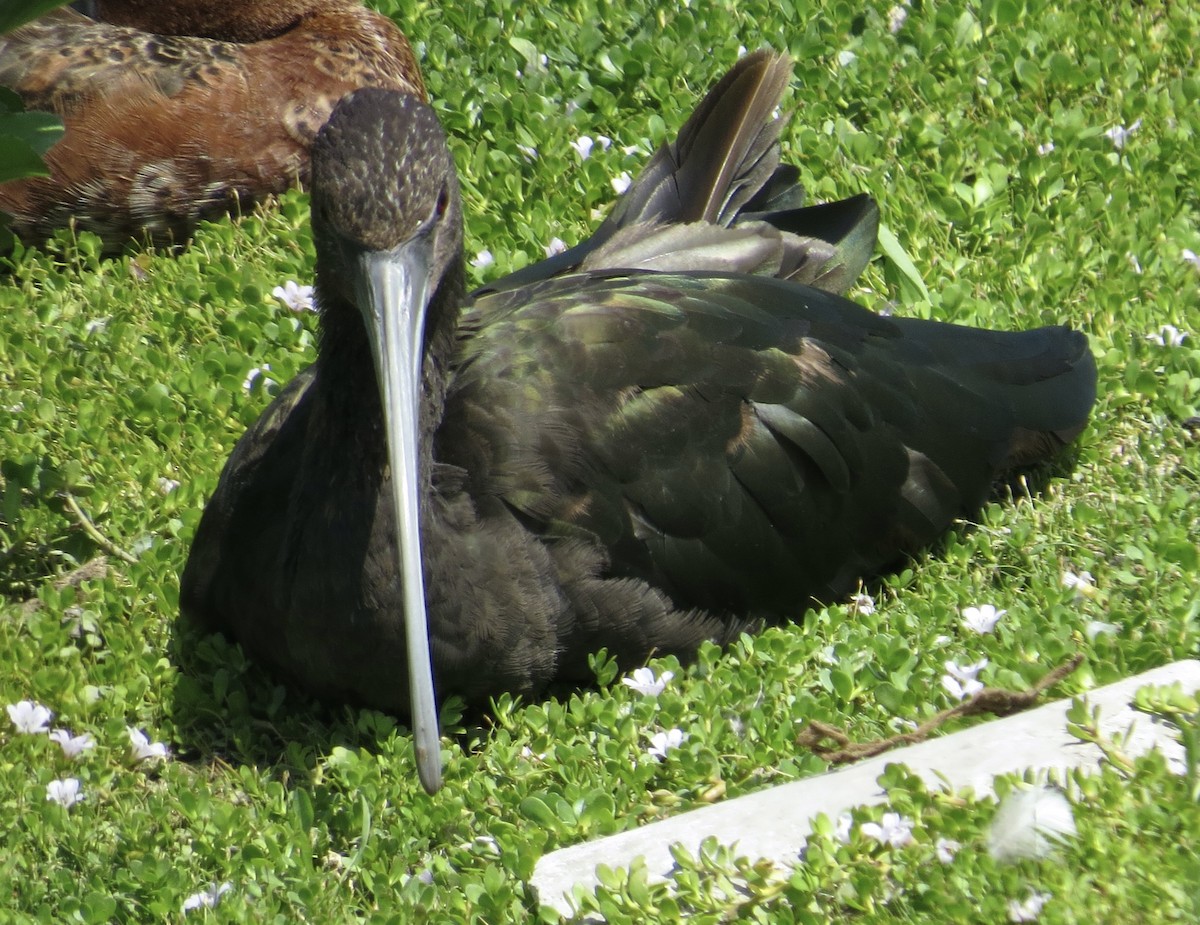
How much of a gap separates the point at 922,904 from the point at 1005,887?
152 mm

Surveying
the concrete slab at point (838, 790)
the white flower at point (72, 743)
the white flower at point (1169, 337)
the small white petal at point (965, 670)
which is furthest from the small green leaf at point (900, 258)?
the white flower at point (72, 743)

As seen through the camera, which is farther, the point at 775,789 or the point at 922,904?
the point at 775,789

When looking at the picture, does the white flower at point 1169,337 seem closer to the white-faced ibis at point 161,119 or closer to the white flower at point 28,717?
the white-faced ibis at point 161,119

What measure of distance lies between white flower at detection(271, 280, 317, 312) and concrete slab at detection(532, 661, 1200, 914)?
2.54m

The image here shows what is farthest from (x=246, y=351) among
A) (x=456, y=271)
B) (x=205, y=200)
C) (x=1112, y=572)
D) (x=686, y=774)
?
(x=1112, y=572)

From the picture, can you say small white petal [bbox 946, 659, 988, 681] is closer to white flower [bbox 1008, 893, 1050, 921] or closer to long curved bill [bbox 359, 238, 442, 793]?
white flower [bbox 1008, 893, 1050, 921]

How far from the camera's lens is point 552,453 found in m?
3.95

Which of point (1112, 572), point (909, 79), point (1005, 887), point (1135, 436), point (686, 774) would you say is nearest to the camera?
point (1005, 887)

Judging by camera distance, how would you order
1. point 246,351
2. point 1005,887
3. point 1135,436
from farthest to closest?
point 246,351 → point 1135,436 → point 1005,887

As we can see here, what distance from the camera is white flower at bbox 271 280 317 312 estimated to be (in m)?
5.29

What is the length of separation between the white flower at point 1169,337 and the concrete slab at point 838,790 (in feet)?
5.80

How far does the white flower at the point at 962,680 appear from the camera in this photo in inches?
146

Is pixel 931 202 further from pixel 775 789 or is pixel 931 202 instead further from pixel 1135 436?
pixel 775 789

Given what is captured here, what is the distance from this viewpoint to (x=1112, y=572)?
4137mm
